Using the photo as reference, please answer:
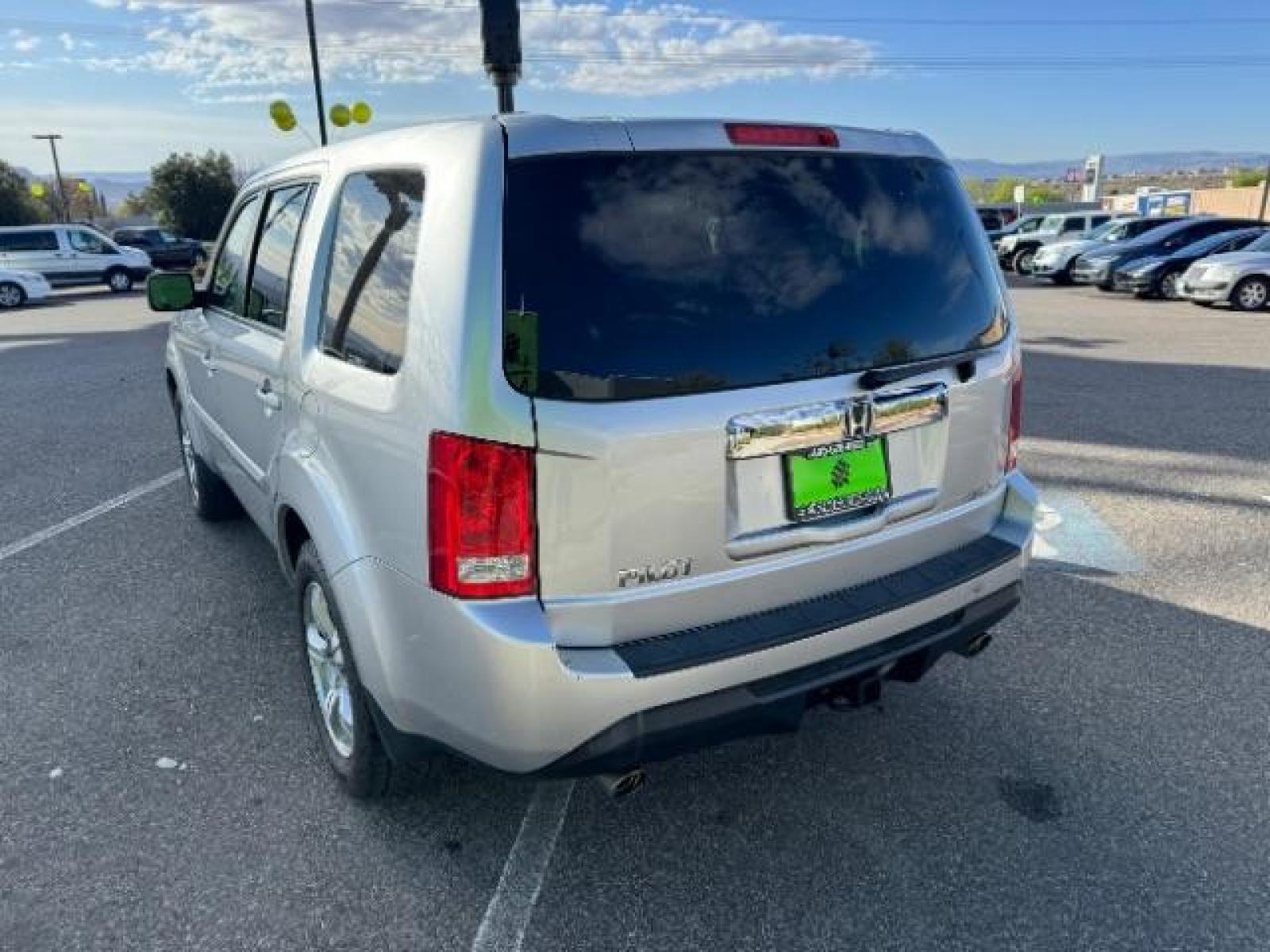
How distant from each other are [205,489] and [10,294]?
20.9 m

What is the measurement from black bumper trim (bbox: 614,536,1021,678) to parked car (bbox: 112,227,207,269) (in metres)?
31.7

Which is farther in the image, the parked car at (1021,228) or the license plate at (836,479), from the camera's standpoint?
the parked car at (1021,228)

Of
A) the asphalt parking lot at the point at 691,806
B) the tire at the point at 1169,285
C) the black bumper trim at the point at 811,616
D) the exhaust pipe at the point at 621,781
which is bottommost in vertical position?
the tire at the point at 1169,285

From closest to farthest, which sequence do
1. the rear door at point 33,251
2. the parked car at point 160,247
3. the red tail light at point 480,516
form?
the red tail light at point 480,516 < the rear door at point 33,251 < the parked car at point 160,247

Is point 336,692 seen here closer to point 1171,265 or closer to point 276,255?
point 276,255

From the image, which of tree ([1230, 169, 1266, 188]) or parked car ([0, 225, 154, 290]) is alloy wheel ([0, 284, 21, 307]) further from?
tree ([1230, 169, 1266, 188])

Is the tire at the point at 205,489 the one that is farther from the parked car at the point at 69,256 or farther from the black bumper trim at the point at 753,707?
the parked car at the point at 69,256

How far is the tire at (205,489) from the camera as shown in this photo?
16.6ft

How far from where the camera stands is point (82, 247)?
2434 centimetres

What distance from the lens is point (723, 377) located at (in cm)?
208

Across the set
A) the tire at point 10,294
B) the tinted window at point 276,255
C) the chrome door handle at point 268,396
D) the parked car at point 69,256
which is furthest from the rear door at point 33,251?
the chrome door handle at point 268,396

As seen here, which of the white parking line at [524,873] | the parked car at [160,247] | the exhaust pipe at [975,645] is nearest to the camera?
the white parking line at [524,873]

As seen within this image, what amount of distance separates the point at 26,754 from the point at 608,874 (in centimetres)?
209

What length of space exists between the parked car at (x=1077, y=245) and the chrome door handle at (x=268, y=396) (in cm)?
2257
